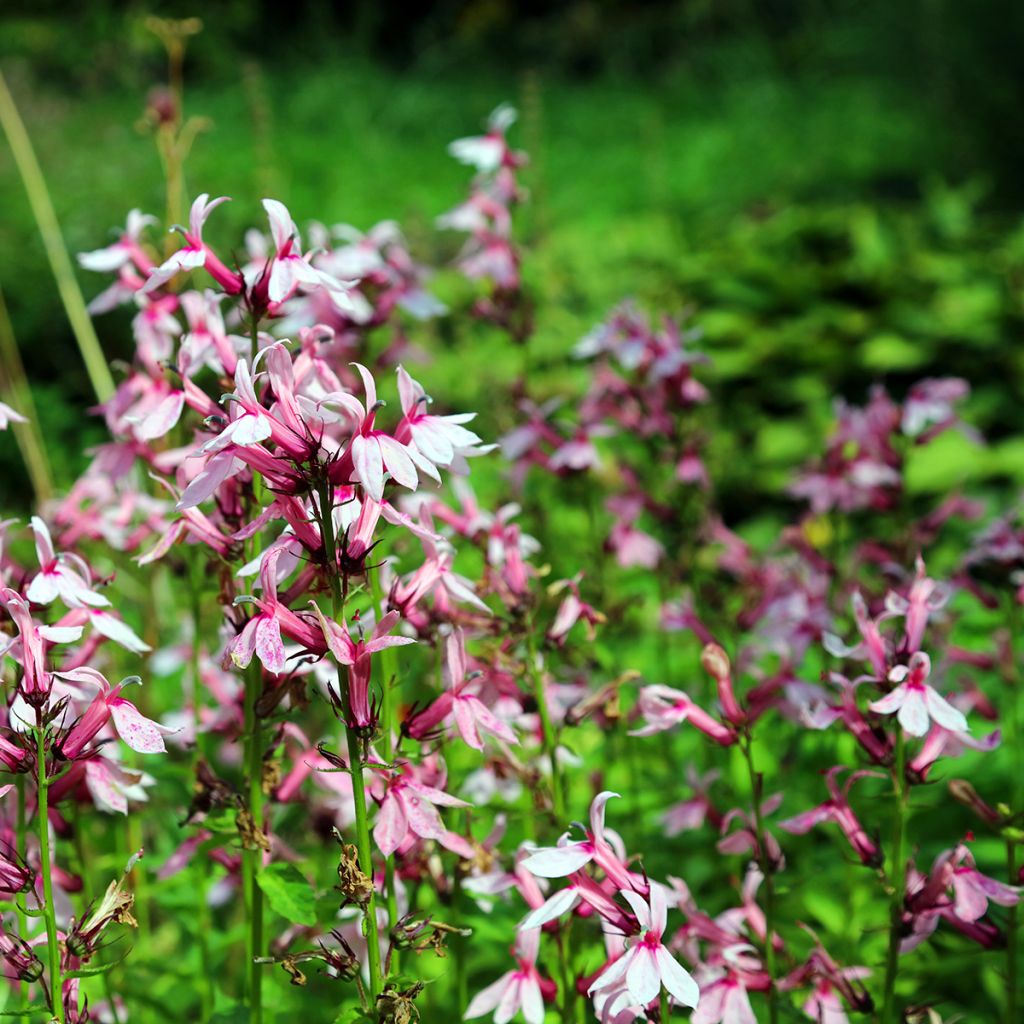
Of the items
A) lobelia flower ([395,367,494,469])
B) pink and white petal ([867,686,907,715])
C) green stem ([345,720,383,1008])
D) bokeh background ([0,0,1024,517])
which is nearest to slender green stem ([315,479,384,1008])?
green stem ([345,720,383,1008])

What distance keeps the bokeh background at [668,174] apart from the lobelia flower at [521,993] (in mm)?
1689

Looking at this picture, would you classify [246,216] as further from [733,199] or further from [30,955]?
[30,955]

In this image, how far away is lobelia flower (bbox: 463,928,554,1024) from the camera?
142 centimetres

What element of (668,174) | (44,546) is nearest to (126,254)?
(44,546)

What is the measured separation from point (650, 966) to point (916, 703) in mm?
447

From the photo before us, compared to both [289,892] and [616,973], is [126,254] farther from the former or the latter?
[616,973]

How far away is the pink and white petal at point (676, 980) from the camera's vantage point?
114 centimetres

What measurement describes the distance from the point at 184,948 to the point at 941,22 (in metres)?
6.92

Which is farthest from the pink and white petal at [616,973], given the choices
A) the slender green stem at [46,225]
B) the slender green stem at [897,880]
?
the slender green stem at [46,225]

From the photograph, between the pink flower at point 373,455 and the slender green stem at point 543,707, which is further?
the slender green stem at point 543,707

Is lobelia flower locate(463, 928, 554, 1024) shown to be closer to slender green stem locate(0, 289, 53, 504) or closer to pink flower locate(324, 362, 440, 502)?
pink flower locate(324, 362, 440, 502)

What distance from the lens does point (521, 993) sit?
4.78ft

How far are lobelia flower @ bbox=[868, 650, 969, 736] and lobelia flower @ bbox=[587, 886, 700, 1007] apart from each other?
361 mm

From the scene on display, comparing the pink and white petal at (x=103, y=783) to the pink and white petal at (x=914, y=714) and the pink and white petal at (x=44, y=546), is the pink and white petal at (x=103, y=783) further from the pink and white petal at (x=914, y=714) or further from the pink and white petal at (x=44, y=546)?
the pink and white petal at (x=914, y=714)
